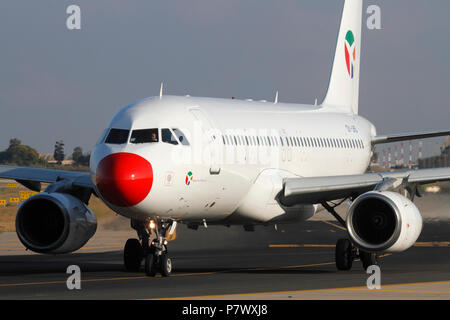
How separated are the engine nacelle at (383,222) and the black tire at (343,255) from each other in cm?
211

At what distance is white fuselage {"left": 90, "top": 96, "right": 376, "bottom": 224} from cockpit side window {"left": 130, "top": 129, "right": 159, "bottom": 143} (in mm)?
143

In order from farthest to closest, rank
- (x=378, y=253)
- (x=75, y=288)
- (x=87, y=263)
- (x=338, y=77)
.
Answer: (x=338, y=77) → (x=87, y=263) → (x=378, y=253) → (x=75, y=288)

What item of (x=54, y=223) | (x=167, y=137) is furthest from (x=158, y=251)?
(x=54, y=223)

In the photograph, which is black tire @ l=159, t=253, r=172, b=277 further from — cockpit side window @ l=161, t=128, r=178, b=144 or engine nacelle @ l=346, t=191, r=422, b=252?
engine nacelle @ l=346, t=191, r=422, b=252

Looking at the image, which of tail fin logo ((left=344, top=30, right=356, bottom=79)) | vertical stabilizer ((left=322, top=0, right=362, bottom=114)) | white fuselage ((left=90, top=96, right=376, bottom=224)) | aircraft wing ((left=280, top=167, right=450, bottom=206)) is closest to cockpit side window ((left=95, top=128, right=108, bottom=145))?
white fuselage ((left=90, top=96, right=376, bottom=224))

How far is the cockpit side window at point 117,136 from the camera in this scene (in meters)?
23.2

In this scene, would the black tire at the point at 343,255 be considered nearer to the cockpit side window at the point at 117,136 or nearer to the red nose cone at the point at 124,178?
the red nose cone at the point at 124,178

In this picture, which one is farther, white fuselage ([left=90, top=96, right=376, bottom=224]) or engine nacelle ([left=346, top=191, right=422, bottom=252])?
engine nacelle ([left=346, top=191, right=422, bottom=252])

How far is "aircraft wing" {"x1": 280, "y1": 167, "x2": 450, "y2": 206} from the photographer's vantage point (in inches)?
1051

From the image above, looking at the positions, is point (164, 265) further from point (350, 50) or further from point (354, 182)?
point (350, 50)
